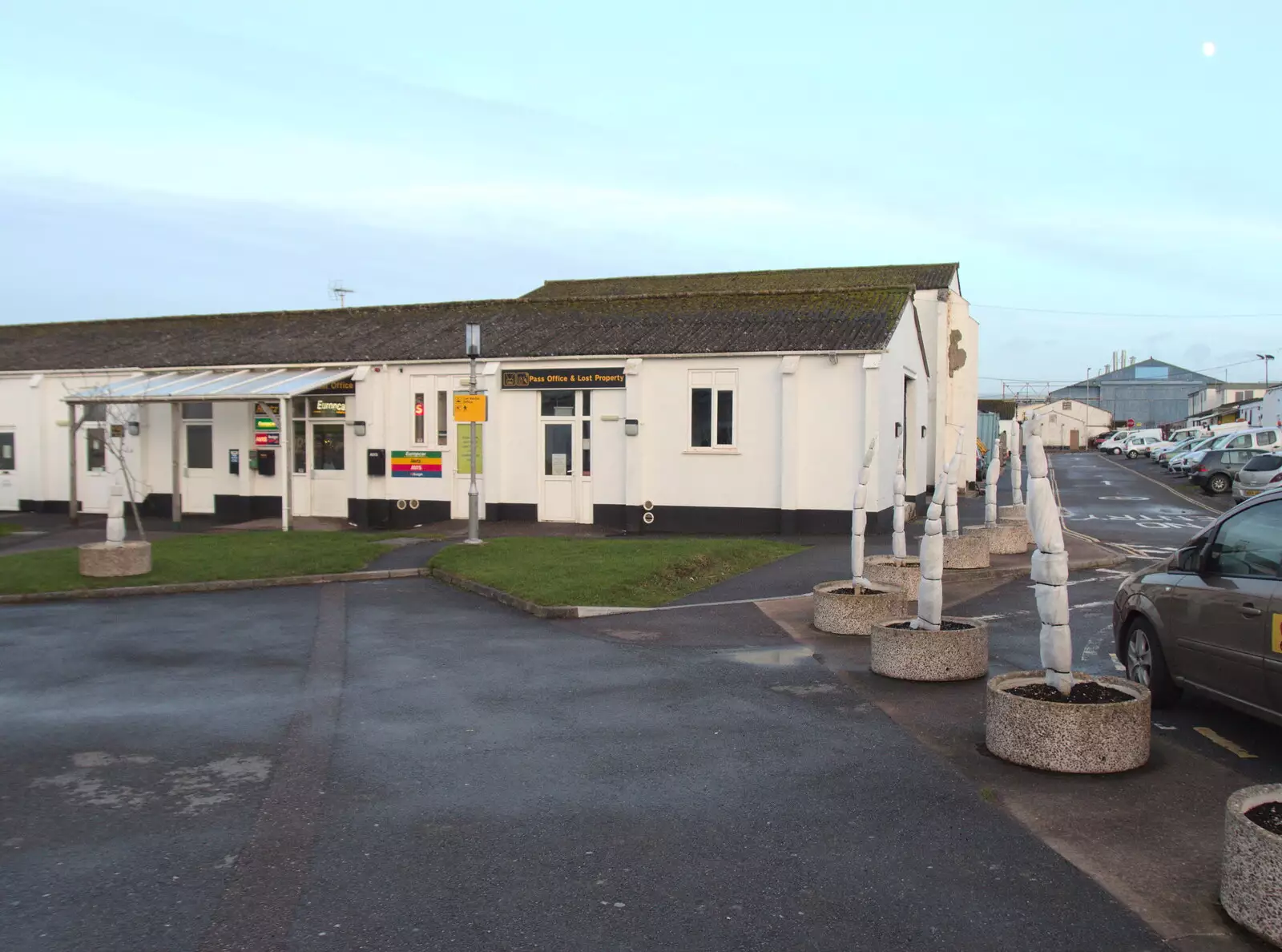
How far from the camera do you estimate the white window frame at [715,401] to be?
2183 centimetres

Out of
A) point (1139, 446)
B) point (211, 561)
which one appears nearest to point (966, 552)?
point (211, 561)

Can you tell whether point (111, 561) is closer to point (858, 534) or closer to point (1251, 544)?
point (858, 534)

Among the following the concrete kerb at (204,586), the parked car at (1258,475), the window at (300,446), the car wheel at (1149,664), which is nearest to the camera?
the car wheel at (1149,664)

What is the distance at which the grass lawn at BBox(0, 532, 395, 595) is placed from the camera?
14625mm

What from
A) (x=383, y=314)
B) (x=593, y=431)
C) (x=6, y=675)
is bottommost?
(x=6, y=675)

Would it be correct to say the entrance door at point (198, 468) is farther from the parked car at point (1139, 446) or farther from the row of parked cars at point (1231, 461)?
the parked car at point (1139, 446)

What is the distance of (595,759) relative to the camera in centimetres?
634

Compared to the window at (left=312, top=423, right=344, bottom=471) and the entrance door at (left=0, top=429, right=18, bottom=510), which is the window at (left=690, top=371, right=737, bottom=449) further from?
the entrance door at (left=0, top=429, right=18, bottom=510)

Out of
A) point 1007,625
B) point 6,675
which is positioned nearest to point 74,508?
point 6,675

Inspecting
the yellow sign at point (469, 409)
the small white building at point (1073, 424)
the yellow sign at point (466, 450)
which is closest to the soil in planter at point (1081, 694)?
the yellow sign at point (469, 409)

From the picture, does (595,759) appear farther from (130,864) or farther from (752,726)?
(130,864)

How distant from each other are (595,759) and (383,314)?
23.6 metres

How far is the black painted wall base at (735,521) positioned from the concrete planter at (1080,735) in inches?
589

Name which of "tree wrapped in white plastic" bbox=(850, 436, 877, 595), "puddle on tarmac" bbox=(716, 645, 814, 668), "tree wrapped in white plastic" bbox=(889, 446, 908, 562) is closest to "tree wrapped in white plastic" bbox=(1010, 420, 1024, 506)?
"tree wrapped in white plastic" bbox=(889, 446, 908, 562)
